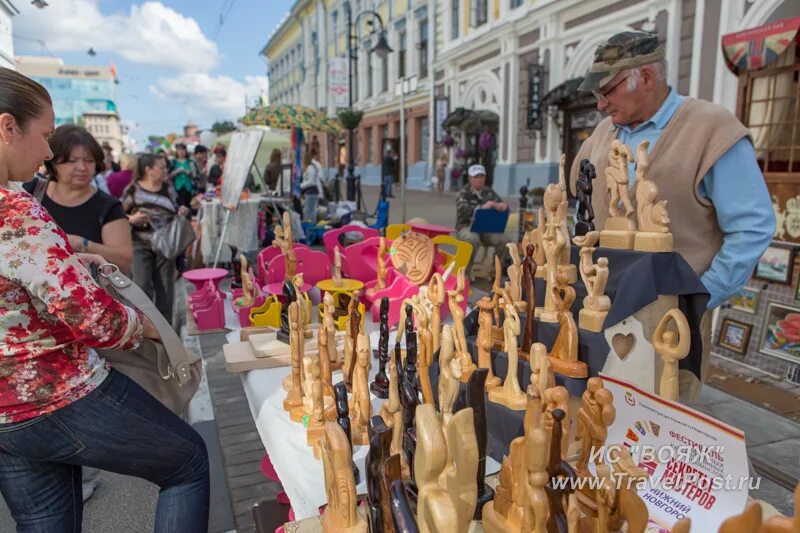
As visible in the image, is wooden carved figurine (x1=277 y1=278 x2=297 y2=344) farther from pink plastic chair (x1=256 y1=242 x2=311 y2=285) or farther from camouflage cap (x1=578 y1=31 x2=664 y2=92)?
camouflage cap (x1=578 y1=31 x2=664 y2=92)

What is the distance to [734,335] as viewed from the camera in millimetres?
3463

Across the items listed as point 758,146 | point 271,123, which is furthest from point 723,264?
point 271,123

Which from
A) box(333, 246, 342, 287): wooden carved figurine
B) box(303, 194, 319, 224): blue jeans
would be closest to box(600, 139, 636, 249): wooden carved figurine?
box(333, 246, 342, 287): wooden carved figurine

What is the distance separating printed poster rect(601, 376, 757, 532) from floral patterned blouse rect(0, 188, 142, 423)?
1115mm

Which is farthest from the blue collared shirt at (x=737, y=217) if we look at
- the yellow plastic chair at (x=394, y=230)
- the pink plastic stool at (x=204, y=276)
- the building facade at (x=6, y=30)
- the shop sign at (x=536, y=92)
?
the shop sign at (x=536, y=92)

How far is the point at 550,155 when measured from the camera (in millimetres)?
10906

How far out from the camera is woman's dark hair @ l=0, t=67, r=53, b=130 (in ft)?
3.62

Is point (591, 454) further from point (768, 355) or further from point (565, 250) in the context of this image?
point (768, 355)

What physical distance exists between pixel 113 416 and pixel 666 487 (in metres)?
1.21

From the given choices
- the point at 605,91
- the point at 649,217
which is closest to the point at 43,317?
the point at 649,217

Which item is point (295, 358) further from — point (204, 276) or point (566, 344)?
point (204, 276)

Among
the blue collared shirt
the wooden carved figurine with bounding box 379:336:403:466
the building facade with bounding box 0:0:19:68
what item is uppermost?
the building facade with bounding box 0:0:19:68

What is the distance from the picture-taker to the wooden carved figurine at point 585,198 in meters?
1.52

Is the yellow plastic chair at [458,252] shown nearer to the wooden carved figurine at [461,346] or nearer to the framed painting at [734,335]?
the wooden carved figurine at [461,346]
